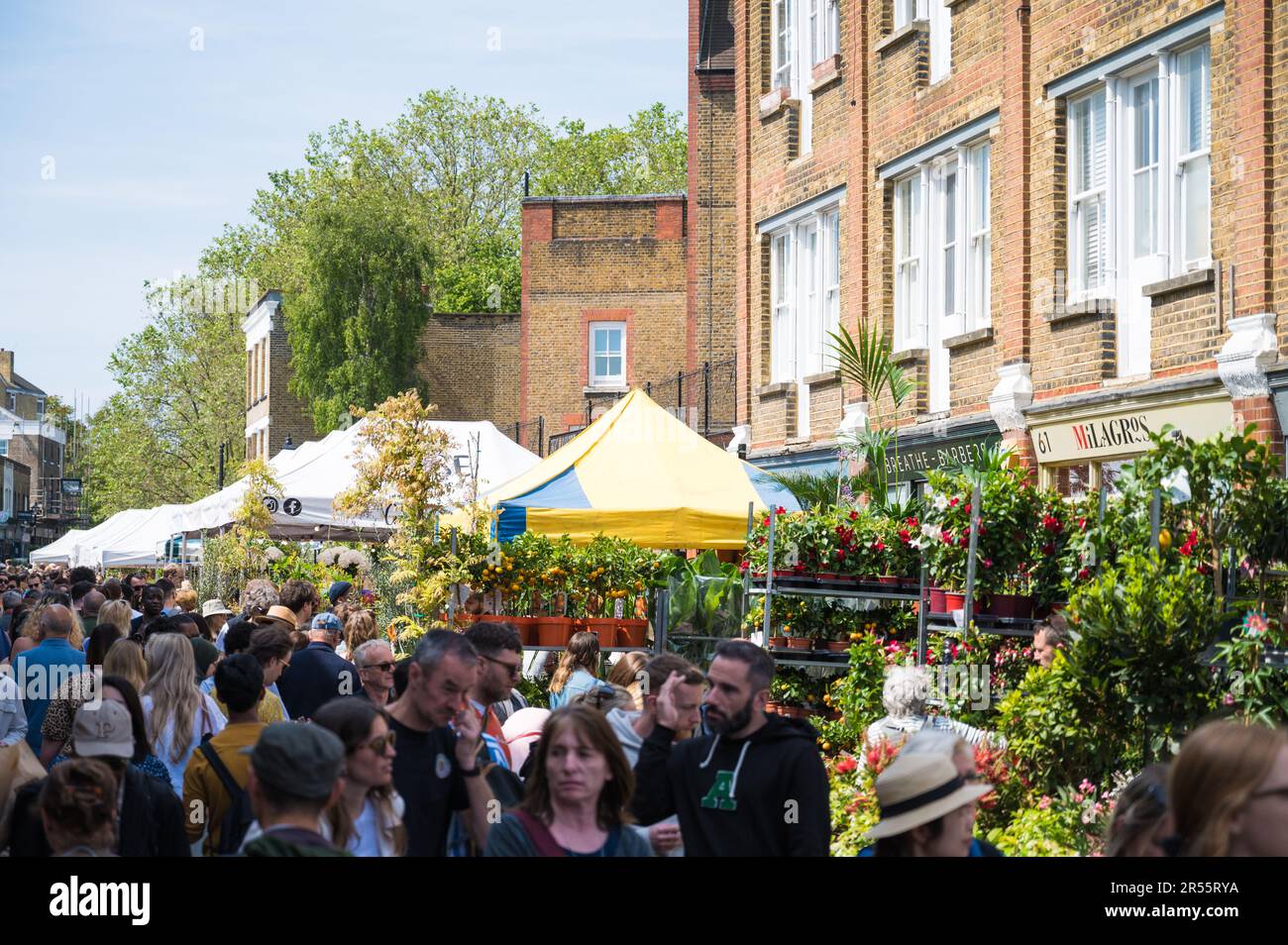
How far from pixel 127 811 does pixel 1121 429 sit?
1167cm

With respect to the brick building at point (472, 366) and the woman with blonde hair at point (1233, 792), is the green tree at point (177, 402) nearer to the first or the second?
the brick building at point (472, 366)

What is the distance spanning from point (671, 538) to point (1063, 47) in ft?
20.8

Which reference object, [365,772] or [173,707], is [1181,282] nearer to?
[173,707]

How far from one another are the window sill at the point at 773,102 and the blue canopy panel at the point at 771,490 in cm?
828

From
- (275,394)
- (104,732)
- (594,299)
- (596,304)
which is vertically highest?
(594,299)

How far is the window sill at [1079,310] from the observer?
15.8 meters

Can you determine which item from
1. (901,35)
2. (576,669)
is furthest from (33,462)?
(576,669)

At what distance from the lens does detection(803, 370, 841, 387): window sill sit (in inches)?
861

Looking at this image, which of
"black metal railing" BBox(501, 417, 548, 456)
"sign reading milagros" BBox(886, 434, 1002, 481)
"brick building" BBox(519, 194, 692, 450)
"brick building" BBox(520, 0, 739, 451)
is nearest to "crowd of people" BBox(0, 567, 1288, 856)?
"sign reading milagros" BBox(886, 434, 1002, 481)

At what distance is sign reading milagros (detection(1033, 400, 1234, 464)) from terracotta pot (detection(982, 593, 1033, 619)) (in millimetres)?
2924

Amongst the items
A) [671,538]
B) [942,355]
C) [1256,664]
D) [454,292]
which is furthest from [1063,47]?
[454,292]

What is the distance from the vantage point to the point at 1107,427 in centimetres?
1575

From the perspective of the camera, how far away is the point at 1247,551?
9102 millimetres
